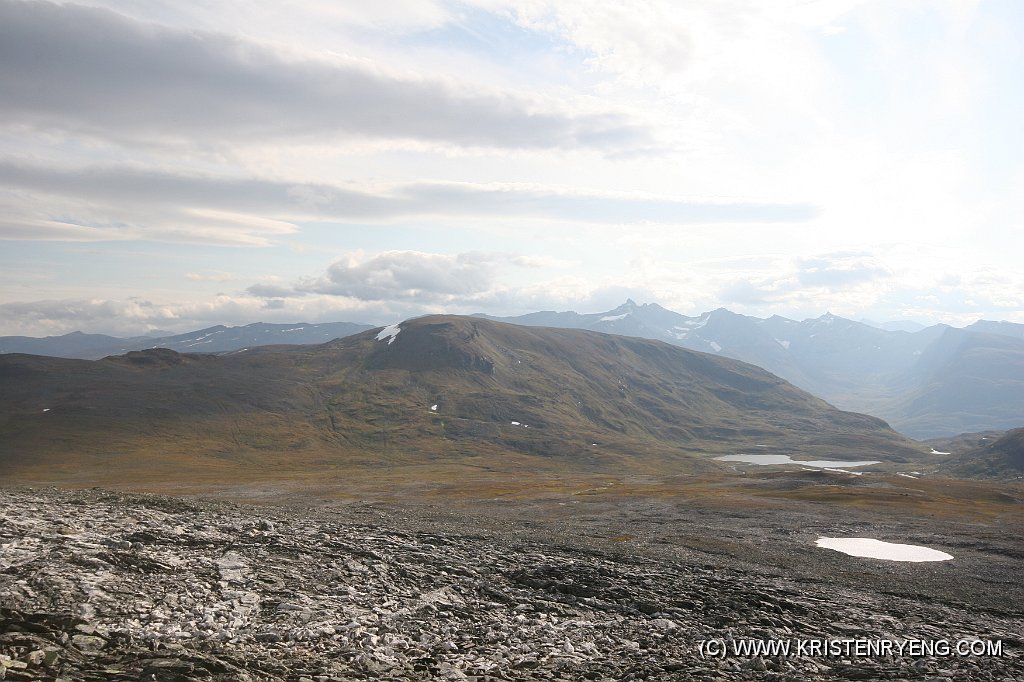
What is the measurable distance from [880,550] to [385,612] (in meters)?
45.2

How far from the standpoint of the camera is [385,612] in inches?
1129

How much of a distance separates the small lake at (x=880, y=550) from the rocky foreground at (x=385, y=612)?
1368 cm

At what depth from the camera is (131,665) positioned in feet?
65.6

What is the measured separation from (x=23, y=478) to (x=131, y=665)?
15647 centimetres

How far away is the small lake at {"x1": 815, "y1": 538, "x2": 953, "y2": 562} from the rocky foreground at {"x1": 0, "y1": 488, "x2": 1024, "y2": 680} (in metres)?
13.7

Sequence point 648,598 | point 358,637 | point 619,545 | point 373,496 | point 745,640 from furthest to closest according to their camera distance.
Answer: point 373,496 → point 619,545 → point 648,598 → point 745,640 → point 358,637

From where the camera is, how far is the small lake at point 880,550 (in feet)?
165

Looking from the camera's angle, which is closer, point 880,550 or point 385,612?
point 385,612

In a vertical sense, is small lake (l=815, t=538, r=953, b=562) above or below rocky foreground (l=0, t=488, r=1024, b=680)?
below

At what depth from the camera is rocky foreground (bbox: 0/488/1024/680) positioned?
73.3 ft

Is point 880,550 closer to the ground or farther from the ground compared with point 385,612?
closer to the ground

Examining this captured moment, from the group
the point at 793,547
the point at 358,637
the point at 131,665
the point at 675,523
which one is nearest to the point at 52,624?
the point at 131,665

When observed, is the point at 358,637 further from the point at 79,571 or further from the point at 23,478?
the point at 23,478

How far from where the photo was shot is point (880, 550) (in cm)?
5303
